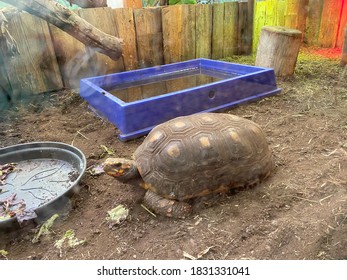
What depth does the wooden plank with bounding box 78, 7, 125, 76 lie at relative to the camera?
3957 mm

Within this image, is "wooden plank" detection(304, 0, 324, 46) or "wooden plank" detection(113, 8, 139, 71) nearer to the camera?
"wooden plank" detection(113, 8, 139, 71)

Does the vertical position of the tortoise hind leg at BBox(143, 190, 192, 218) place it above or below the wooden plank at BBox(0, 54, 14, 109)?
below

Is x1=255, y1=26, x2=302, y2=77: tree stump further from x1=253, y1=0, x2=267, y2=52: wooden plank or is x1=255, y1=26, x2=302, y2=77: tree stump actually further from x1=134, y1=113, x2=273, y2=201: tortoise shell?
x1=134, y1=113, x2=273, y2=201: tortoise shell

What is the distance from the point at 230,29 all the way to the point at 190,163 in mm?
4320

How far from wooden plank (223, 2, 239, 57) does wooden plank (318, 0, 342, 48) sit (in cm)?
172

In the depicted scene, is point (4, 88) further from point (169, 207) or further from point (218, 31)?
point (218, 31)

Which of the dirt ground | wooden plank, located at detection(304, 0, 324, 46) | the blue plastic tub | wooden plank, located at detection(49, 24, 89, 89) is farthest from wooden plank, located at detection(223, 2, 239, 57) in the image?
the dirt ground

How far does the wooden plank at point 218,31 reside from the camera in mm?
5082

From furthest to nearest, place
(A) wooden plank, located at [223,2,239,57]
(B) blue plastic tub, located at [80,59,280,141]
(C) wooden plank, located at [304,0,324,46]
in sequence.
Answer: (C) wooden plank, located at [304,0,324,46], (A) wooden plank, located at [223,2,239,57], (B) blue plastic tub, located at [80,59,280,141]

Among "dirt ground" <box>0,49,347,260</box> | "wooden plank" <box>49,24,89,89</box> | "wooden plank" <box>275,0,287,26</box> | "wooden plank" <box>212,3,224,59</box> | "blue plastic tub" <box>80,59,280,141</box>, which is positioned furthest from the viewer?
"wooden plank" <box>275,0,287,26</box>

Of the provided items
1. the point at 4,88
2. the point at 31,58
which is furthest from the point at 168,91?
the point at 4,88

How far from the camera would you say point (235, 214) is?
1.75m

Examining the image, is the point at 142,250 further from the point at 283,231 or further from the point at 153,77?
the point at 153,77

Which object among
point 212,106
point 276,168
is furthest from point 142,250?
point 212,106
